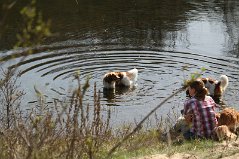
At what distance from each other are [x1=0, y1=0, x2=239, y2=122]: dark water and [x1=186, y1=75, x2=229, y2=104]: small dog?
0.22 m

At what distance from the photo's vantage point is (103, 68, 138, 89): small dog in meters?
14.8

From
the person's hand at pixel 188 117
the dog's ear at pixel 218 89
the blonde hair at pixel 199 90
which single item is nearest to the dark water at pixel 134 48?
the dog's ear at pixel 218 89

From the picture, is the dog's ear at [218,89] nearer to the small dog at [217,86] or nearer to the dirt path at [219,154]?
the small dog at [217,86]

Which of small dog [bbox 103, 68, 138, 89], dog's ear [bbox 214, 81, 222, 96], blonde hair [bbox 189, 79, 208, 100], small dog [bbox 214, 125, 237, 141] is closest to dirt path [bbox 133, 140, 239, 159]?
small dog [bbox 214, 125, 237, 141]

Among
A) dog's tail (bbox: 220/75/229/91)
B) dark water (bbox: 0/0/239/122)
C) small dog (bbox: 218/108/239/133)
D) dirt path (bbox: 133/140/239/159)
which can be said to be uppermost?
dark water (bbox: 0/0/239/122)

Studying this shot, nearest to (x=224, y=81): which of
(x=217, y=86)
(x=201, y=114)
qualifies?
(x=217, y=86)

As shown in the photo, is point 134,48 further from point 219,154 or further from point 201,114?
point 219,154

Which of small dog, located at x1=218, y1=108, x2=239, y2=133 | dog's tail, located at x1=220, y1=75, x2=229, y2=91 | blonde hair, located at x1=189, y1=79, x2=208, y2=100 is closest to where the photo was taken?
blonde hair, located at x1=189, y1=79, x2=208, y2=100

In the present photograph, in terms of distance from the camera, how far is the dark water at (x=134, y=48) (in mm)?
14547

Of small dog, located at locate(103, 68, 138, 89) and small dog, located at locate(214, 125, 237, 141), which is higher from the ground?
small dog, located at locate(103, 68, 138, 89)

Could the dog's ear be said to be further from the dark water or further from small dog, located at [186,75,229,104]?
the dark water

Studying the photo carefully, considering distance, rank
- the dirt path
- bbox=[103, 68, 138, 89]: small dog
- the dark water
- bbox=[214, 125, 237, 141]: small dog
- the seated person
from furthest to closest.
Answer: bbox=[103, 68, 138, 89]: small dog, the dark water, the seated person, bbox=[214, 125, 237, 141]: small dog, the dirt path

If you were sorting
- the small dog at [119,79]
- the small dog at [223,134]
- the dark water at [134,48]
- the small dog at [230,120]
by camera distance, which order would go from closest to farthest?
the small dog at [223,134] < the small dog at [230,120] < the dark water at [134,48] < the small dog at [119,79]

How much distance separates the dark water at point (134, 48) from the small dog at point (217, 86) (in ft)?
0.73
